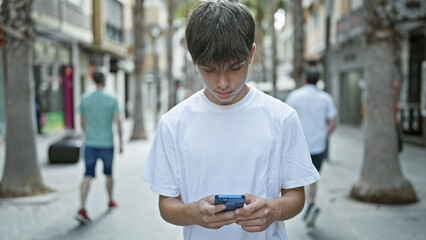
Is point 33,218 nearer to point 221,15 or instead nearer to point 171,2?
point 221,15

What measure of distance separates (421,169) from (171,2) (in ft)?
57.4

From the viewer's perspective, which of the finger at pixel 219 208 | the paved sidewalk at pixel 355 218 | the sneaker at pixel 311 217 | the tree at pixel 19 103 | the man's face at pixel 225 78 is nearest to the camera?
the finger at pixel 219 208

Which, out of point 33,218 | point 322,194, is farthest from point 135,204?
point 322,194

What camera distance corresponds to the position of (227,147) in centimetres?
191

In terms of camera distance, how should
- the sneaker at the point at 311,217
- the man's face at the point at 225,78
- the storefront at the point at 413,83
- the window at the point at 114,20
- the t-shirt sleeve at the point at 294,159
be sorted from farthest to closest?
the window at the point at 114,20 → the storefront at the point at 413,83 → the sneaker at the point at 311,217 → the t-shirt sleeve at the point at 294,159 → the man's face at the point at 225,78

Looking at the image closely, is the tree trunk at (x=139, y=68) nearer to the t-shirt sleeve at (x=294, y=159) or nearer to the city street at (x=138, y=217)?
the city street at (x=138, y=217)

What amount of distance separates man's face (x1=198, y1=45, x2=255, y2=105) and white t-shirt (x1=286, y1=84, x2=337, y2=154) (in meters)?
4.46

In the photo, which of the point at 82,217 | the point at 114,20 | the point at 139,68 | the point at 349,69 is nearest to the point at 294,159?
the point at 82,217

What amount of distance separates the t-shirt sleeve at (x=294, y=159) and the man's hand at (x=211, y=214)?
1.10 ft

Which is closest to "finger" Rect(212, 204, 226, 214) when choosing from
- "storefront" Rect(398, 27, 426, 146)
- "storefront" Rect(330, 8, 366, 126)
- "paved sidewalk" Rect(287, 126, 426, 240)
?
"paved sidewalk" Rect(287, 126, 426, 240)

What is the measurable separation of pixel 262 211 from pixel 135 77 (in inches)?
696

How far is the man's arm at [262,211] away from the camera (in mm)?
1723

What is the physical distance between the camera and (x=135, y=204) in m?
7.32

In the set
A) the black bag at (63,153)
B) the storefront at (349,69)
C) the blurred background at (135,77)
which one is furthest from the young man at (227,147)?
the storefront at (349,69)
